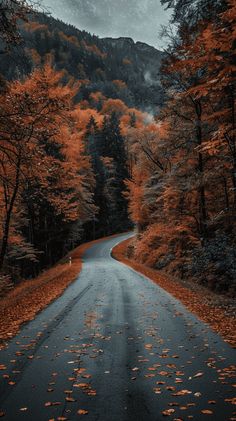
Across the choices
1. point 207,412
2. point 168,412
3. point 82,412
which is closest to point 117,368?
point 82,412

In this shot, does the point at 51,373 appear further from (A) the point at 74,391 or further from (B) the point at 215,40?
(B) the point at 215,40

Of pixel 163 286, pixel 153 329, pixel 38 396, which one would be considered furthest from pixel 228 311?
pixel 38 396

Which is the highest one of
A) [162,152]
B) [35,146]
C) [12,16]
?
[162,152]

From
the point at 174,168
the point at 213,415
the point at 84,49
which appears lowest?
the point at 213,415

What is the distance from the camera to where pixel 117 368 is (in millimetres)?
6242

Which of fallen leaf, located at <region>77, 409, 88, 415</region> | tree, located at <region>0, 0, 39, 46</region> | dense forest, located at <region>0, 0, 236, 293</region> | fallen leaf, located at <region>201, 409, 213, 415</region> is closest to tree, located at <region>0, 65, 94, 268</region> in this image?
dense forest, located at <region>0, 0, 236, 293</region>

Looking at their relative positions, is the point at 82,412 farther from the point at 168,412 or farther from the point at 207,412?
the point at 207,412

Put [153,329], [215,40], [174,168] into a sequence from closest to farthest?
1. [215,40]
2. [153,329]
3. [174,168]

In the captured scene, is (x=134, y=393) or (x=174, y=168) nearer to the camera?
(x=134, y=393)

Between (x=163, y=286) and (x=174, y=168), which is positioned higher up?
(x=174, y=168)

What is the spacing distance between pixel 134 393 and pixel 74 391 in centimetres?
87

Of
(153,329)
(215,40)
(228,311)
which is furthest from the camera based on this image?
(228,311)

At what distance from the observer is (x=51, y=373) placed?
19.8ft

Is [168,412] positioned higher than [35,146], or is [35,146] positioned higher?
[35,146]
